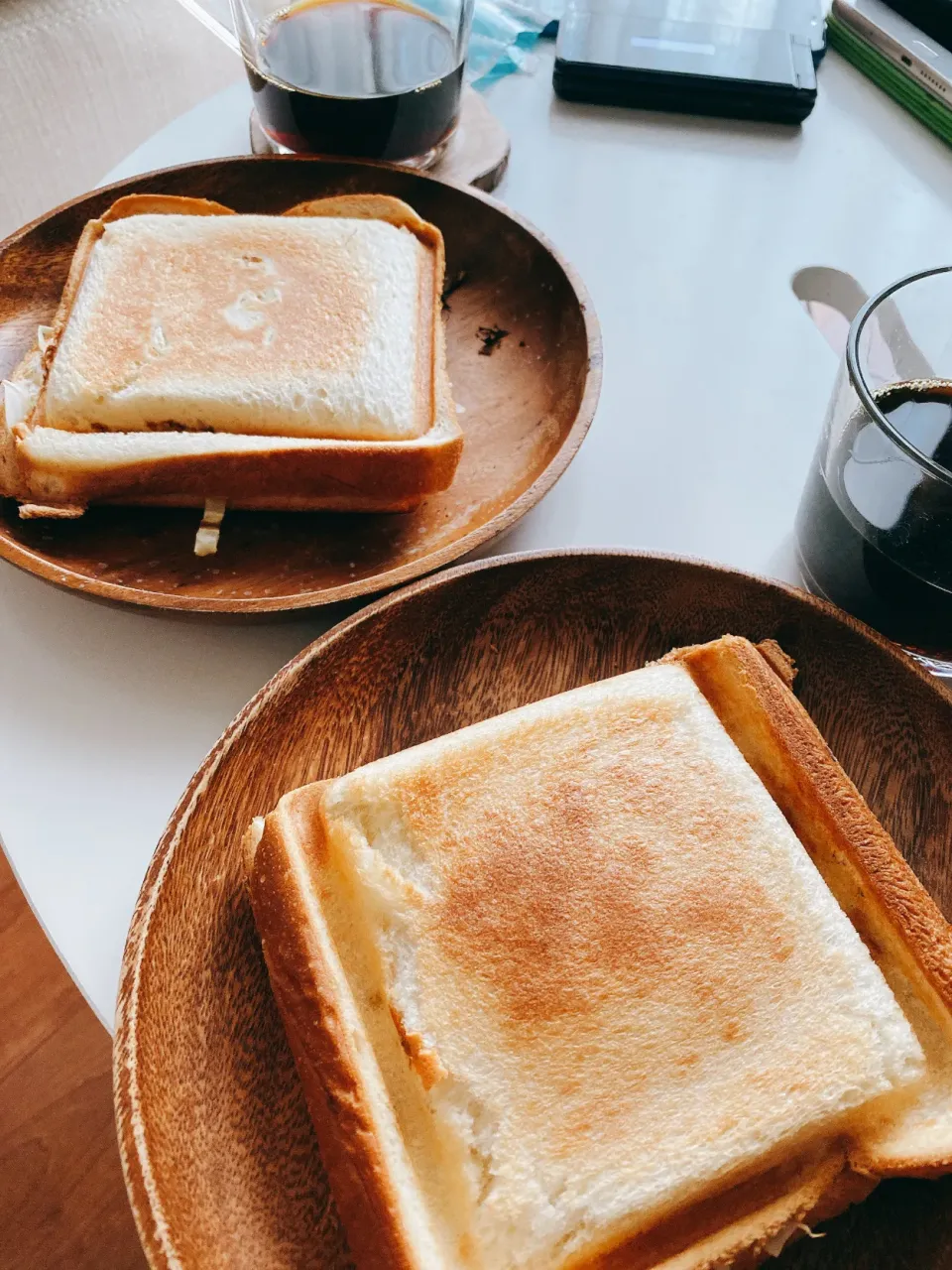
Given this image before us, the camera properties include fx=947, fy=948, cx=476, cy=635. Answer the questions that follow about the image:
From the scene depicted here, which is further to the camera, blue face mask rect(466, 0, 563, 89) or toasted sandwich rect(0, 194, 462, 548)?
blue face mask rect(466, 0, 563, 89)

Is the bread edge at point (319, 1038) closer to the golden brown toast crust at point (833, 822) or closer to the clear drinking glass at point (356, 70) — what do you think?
the golden brown toast crust at point (833, 822)

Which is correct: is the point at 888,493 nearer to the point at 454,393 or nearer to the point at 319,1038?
the point at 454,393

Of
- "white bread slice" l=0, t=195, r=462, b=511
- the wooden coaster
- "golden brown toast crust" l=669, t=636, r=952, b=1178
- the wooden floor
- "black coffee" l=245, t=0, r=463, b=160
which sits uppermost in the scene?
"black coffee" l=245, t=0, r=463, b=160

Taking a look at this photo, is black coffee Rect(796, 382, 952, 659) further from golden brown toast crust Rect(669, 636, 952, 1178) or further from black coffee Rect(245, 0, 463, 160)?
black coffee Rect(245, 0, 463, 160)

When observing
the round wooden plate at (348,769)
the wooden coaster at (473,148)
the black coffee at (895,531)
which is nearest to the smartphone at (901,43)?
the wooden coaster at (473,148)

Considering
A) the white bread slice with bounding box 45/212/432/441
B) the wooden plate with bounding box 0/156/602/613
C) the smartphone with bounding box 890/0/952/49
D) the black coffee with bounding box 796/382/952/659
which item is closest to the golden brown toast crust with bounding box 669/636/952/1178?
the black coffee with bounding box 796/382/952/659

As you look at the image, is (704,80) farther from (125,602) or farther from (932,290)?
(125,602)
